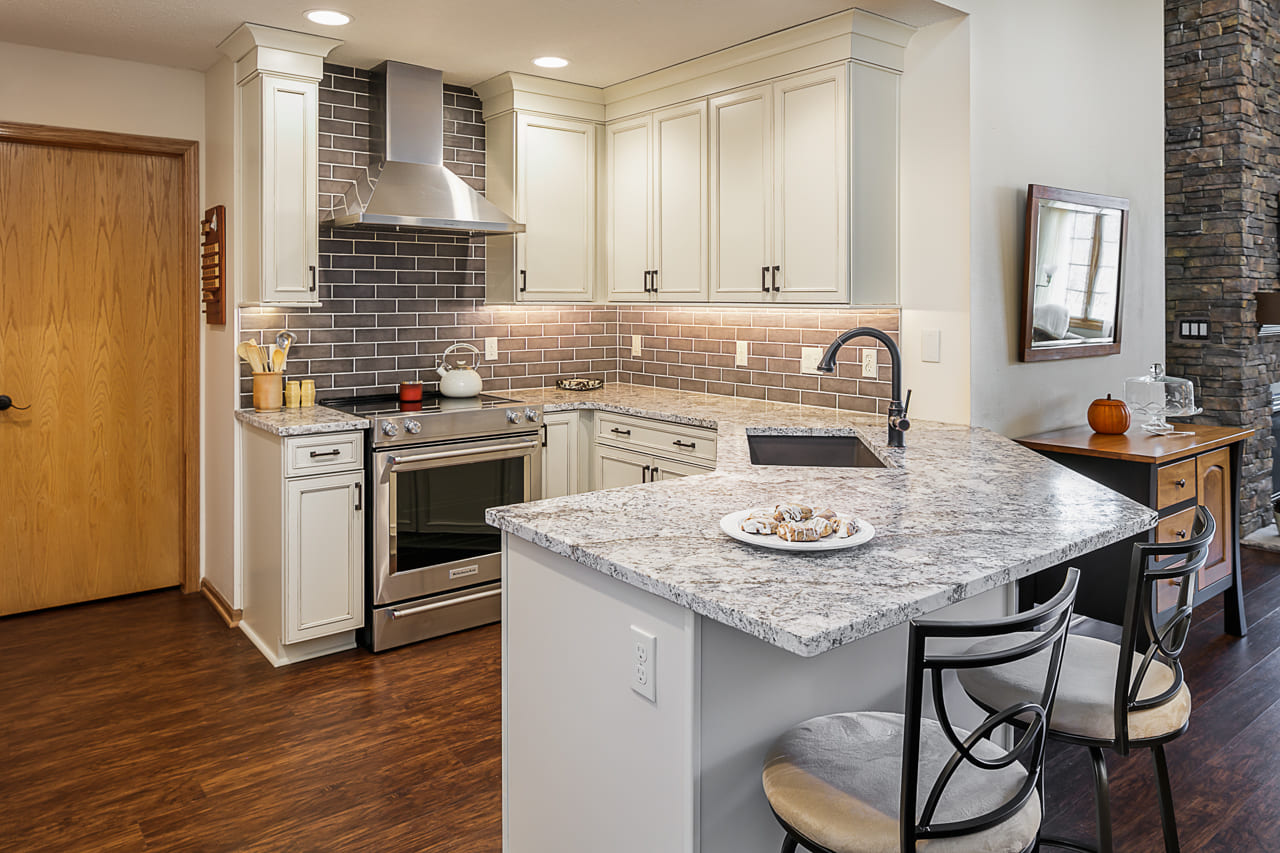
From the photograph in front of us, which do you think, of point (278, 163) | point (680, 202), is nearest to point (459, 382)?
point (278, 163)

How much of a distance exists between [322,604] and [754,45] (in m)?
2.89

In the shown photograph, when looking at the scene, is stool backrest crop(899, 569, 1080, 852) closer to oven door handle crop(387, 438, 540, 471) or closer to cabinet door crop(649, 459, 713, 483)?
cabinet door crop(649, 459, 713, 483)

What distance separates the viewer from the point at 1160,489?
3.25 meters

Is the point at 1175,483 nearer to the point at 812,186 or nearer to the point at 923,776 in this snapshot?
the point at 812,186

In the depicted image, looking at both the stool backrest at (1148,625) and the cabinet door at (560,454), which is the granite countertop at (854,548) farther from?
the cabinet door at (560,454)

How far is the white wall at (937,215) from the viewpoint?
340 cm

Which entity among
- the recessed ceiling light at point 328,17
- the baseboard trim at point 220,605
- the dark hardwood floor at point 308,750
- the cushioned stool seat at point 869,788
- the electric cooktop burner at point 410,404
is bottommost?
the dark hardwood floor at point 308,750

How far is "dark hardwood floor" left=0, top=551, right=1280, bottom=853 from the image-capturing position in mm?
2367

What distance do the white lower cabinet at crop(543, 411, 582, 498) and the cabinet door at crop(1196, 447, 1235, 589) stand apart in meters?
2.61

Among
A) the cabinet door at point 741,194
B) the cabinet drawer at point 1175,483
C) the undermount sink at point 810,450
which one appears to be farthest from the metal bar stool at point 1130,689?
the cabinet door at point 741,194

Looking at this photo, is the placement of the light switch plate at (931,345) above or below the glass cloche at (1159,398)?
above

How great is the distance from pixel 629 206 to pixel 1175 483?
8.89 ft

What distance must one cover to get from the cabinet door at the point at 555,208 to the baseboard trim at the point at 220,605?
194cm

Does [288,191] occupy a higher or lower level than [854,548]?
higher
